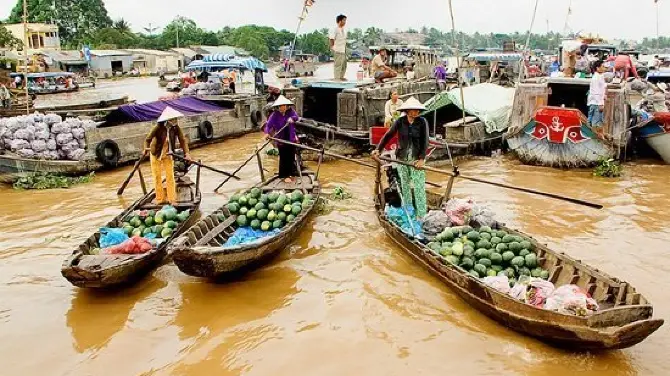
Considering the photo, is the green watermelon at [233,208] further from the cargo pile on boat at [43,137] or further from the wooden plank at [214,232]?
the cargo pile on boat at [43,137]

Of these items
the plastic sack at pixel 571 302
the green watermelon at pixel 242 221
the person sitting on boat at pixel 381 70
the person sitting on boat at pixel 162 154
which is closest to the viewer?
the plastic sack at pixel 571 302

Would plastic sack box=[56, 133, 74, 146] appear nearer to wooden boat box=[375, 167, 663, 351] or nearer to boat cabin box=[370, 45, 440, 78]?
wooden boat box=[375, 167, 663, 351]

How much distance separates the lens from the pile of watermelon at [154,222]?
6398 millimetres

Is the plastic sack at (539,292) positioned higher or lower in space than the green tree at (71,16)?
lower

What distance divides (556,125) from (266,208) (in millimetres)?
6341

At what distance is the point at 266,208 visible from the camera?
6980mm

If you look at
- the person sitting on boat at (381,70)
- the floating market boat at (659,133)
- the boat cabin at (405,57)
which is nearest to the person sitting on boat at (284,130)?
the person sitting on boat at (381,70)

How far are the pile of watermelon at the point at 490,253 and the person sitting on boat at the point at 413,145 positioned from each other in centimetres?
104

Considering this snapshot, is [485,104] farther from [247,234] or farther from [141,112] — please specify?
[247,234]

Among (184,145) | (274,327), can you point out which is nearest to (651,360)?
(274,327)

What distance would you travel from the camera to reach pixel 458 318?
204 inches

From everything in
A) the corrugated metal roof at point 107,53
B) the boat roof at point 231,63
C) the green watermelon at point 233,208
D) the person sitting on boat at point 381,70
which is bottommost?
the green watermelon at point 233,208

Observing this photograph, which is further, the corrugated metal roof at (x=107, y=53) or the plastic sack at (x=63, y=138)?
the corrugated metal roof at (x=107, y=53)

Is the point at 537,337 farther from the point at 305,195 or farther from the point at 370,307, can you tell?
the point at 305,195
